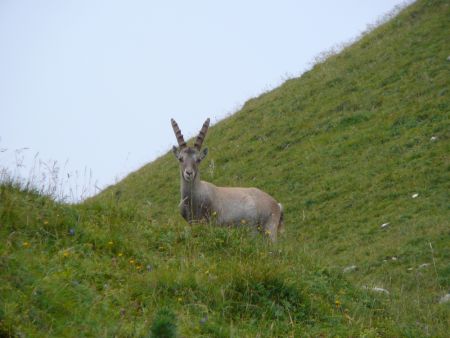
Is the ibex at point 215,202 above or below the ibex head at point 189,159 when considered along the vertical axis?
below

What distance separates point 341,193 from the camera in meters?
20.0

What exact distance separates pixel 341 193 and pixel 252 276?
41.0 ft

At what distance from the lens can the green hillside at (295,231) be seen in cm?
692

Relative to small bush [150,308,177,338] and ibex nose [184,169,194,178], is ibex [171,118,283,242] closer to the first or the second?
ibex nose [184,169,194,178]

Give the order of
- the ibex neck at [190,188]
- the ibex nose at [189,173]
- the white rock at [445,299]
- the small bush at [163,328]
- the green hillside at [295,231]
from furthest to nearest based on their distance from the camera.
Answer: the ibex neck at [190,188], the ibex nose at [189,173], the white rock at [445,299], the green hillside at [295,231], the small bush at [163,328]

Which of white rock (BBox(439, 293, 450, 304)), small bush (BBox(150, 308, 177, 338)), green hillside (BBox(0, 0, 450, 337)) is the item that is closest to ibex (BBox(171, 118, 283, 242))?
green hillside (BBox(0, 0, 450, 337))

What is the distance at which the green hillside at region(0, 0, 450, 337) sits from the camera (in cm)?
692

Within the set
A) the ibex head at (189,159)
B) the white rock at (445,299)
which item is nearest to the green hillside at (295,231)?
the white rock at (445,299)

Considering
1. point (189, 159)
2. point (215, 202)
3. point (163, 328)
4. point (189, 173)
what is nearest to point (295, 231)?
point (215, 202)

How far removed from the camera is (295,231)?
61.1 ft

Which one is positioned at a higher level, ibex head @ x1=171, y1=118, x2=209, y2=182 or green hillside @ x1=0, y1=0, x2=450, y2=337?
ibex head @ x1=171, y1=118, x2=209, y2=182

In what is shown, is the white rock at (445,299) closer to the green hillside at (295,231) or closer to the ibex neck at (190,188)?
the green hillside at (295,231)

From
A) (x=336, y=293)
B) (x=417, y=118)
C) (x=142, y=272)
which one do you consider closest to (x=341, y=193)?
Result: (x=417, y=118)

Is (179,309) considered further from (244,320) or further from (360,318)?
(360,318)
